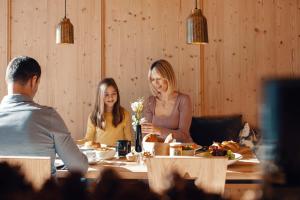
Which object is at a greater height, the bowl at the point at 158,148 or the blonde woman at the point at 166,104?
the blonde woman at the point at 166,104

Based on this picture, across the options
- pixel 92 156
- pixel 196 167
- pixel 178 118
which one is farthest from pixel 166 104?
pixel 196 167

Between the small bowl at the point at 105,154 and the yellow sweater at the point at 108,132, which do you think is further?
the yellow sweater at the point at 108,132

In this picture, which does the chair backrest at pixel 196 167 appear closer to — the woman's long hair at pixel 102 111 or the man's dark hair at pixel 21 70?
the man's dark hair at pixel 21 70

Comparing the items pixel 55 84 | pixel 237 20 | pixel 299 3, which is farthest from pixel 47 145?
pixel 299 3

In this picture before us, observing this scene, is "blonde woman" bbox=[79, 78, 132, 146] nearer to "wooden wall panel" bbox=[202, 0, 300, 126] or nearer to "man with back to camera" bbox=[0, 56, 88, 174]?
"wooden wall panel" bbox=[202, 0, 300, 126]

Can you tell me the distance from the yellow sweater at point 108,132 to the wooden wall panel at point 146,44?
0.82 m

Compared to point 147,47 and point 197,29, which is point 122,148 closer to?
point 197,29

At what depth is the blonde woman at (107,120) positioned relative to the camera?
436 cm

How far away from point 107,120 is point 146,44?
1.17 m

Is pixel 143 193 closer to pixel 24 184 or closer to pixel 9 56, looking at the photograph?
pixel 24 184

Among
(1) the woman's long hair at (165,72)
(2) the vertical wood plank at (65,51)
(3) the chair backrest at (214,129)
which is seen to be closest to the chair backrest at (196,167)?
(1) the woman's long hair at (165,72)

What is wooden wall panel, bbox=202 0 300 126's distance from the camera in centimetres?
520

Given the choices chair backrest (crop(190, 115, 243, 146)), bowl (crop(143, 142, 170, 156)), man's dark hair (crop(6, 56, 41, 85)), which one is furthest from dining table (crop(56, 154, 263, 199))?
chair backrest (crop(190, 115, 243, 146))

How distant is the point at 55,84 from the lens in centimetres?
531
